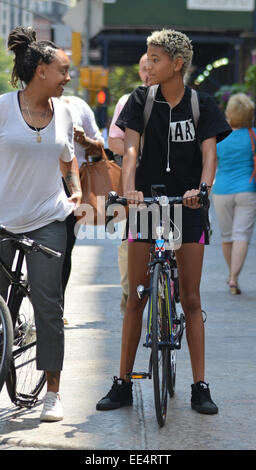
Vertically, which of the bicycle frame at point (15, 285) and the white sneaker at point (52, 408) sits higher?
the bicycle frame at point (15, 285)

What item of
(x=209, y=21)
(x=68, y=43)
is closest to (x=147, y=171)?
(x=68, y=43)

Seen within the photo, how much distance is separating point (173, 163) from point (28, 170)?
77 cm

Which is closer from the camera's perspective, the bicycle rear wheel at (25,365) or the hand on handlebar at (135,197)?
the hand on handlebar at (135,197)

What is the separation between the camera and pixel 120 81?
221ft

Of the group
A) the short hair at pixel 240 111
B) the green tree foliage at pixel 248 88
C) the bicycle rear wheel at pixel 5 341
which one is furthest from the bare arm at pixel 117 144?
the green tree foliage at pixel 248 88

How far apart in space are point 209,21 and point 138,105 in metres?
31.3

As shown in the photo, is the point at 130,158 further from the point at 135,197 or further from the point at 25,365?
the point at 25,365

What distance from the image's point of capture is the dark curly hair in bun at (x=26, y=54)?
4.85 meters

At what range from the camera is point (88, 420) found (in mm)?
4918

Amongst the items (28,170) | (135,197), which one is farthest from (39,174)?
(135,197)

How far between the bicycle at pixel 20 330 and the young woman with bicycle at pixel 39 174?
0.06m

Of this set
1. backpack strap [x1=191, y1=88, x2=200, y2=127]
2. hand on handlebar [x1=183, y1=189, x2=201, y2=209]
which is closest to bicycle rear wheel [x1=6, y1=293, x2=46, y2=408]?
hand on handlebar [x1=183, y1=189, x2=201, y2=209]

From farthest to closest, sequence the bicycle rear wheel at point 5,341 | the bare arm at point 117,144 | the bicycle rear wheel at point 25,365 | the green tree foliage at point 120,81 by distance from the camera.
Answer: the green tree foliage at point 120,81, the bare arm at point 117,144, the bicycle rear wheel at point 25,365, the bicycle rear wheel at point 5,341

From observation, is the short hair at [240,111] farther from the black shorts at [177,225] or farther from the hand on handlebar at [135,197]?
the hand on handlebar at [135,197]
